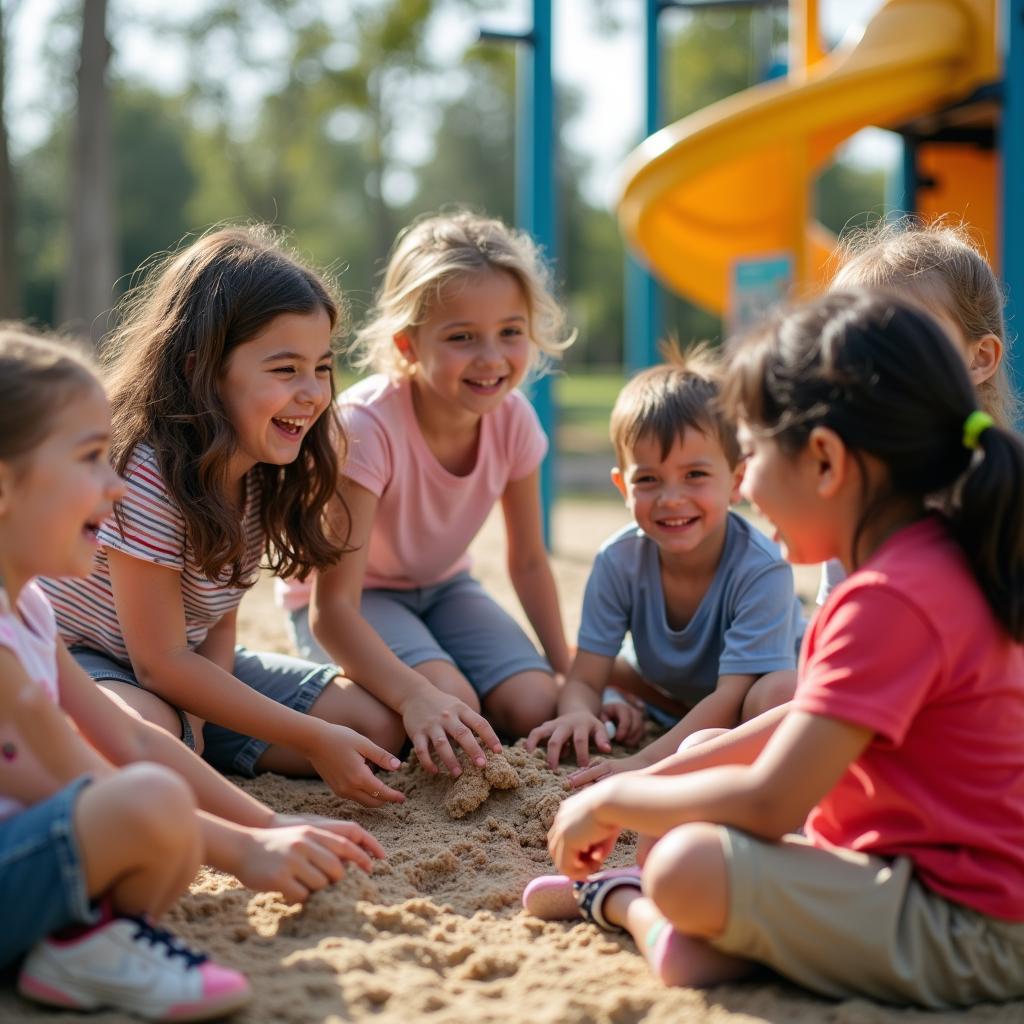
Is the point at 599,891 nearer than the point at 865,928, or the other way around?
the point at 865,928

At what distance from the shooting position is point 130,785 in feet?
5.98

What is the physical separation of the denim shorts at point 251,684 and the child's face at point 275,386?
22.7 inches

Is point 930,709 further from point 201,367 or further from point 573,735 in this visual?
point 201,367

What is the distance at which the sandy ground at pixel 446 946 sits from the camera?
1896mm

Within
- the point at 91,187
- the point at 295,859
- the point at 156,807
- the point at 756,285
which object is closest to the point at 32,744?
the point at 156,807

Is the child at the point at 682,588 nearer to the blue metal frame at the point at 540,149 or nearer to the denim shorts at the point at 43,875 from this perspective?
the denim shorts at the point at 43,875

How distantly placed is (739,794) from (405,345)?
2134 mm

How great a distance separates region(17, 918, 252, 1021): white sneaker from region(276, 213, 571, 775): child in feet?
4.64

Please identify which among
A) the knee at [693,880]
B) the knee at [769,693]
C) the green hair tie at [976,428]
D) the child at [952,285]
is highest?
the child at [952,285]

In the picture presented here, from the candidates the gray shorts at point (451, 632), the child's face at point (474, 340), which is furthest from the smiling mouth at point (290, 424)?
the gray shorts at point (451, 632)

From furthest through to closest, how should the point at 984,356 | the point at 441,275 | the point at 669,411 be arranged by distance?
the point at 441,275, the point at 669,411, the point at 984,356

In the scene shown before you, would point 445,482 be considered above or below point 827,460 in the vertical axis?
below

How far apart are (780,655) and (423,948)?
1400 millimetres

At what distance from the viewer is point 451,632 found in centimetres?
391
